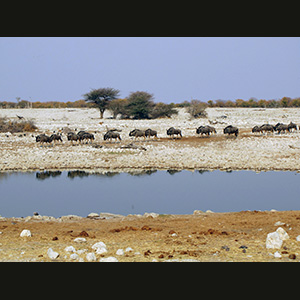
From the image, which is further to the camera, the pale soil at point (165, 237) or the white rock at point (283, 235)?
the white rock at point (283, 235)

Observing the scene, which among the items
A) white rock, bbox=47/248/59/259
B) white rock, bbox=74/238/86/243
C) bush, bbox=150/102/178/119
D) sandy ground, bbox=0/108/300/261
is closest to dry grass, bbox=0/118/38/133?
sandy ground, bbox=0/108/300/261

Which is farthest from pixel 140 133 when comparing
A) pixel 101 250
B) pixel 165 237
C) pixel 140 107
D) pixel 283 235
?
pixel 101 250

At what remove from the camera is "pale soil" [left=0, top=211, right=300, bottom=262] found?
6.90 m

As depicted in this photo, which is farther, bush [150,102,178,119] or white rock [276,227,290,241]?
bush [150,102,178,119]

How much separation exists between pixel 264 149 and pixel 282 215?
50.9 feet

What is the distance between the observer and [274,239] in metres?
Result: 7.22

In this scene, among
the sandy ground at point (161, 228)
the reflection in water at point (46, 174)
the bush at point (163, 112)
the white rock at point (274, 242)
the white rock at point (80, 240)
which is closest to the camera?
the sandy ground at point (161, 228)

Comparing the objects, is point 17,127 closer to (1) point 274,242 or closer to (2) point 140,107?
(2) point 140,107

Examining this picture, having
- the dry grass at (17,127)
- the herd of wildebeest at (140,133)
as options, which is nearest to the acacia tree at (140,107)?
the dry grass at (17,127)

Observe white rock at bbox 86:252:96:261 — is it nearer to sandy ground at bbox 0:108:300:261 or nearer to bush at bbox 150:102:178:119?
sandy ground at bbox 0:108:300:261

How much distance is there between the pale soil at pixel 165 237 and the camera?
6.90 meters

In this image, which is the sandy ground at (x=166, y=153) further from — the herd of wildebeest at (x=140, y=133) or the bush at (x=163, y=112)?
the bush at (x=163, y=112)

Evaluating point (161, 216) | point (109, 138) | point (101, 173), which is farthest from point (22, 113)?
point (161, 216)

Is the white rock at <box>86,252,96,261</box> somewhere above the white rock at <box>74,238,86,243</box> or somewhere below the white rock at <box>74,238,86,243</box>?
above
